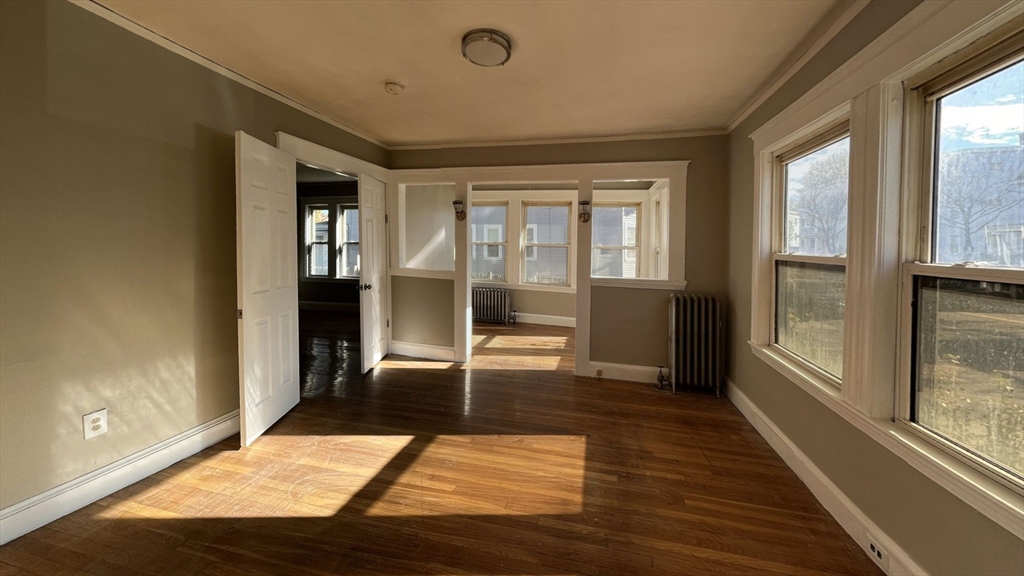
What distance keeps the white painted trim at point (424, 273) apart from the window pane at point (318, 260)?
390 cm

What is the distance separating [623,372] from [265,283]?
10.8 feet

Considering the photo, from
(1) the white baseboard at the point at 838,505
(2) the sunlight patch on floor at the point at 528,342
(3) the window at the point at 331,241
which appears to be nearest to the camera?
(1) the white baseboard at the point at 838,505

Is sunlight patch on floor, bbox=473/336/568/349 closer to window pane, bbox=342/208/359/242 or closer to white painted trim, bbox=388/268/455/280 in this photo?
white painted trim, bbox=388/268/455/280

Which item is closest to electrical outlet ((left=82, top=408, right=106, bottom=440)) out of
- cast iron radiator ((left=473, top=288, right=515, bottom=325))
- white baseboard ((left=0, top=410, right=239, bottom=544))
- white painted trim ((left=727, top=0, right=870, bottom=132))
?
white baseboard ((left=0, top=410, right=239, bottom=544))

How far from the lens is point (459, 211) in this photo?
4.42 m

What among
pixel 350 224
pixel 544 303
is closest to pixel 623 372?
pixel 544 303

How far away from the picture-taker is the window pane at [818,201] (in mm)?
2061

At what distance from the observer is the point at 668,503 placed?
2055mm

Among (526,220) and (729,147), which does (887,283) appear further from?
(526,220)

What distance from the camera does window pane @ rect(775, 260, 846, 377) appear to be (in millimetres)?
2076

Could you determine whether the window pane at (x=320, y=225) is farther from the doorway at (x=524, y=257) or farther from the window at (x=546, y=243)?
the window at (x=546, y=243)

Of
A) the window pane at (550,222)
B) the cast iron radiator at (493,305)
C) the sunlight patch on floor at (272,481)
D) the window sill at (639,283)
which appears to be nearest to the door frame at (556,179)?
the window sill at (639,283)

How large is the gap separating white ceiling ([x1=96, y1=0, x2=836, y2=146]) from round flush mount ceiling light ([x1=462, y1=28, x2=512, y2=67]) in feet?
0.17

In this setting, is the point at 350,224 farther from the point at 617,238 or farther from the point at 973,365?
the point at 973,365
